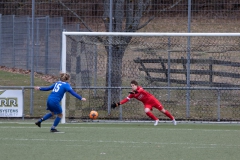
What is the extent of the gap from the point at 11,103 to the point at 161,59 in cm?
455

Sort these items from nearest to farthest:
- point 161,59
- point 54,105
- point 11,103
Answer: point 54,105 → point 11,103 → point 161,59

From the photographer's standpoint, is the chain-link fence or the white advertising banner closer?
the white advertising banner

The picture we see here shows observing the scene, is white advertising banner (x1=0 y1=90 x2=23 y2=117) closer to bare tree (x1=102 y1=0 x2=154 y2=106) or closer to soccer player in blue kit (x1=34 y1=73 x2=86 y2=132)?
bare tree (x1=102 y1=0 x2=154 y2=106)

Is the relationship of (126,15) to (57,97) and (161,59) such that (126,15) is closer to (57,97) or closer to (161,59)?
(161,59)

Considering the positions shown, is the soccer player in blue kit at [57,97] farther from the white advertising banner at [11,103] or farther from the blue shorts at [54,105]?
the white advertising banner at [11,103]

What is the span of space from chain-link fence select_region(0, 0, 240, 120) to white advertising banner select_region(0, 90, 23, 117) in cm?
110

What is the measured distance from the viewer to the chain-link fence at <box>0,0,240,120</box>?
15766 mm

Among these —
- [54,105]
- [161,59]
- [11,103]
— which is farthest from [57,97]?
[161,59]

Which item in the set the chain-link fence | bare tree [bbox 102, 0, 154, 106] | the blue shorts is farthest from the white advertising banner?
the blue shorts

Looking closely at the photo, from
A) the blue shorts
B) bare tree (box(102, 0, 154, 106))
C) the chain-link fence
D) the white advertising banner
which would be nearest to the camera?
the blue shorts

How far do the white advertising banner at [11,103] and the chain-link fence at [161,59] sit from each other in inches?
43.1

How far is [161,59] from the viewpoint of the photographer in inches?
628

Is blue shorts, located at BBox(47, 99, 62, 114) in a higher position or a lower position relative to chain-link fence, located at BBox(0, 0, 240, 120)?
lower

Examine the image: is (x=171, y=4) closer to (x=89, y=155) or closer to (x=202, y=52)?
(x=202, y=52)
